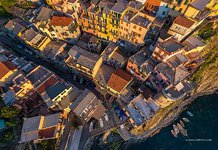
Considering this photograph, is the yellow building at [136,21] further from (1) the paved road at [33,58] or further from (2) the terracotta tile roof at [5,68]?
(2) the terracotta tile roof at [5,68]

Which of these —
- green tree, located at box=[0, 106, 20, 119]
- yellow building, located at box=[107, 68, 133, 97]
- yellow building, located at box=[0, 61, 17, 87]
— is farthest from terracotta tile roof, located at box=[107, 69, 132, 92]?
yellow building, located at box=[0, 61, 17, 87]

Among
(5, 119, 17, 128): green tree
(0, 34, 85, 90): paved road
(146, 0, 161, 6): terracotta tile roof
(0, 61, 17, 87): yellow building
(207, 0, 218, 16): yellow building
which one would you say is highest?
(207, 0, 218, 16): yellow building

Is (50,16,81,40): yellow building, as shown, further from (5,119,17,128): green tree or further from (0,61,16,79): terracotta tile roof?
(5,119,17,128): green tree

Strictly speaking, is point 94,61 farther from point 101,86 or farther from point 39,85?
point 39,85

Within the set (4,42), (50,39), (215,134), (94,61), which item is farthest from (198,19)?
(4,42)

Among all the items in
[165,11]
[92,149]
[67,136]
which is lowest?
[92,149]
